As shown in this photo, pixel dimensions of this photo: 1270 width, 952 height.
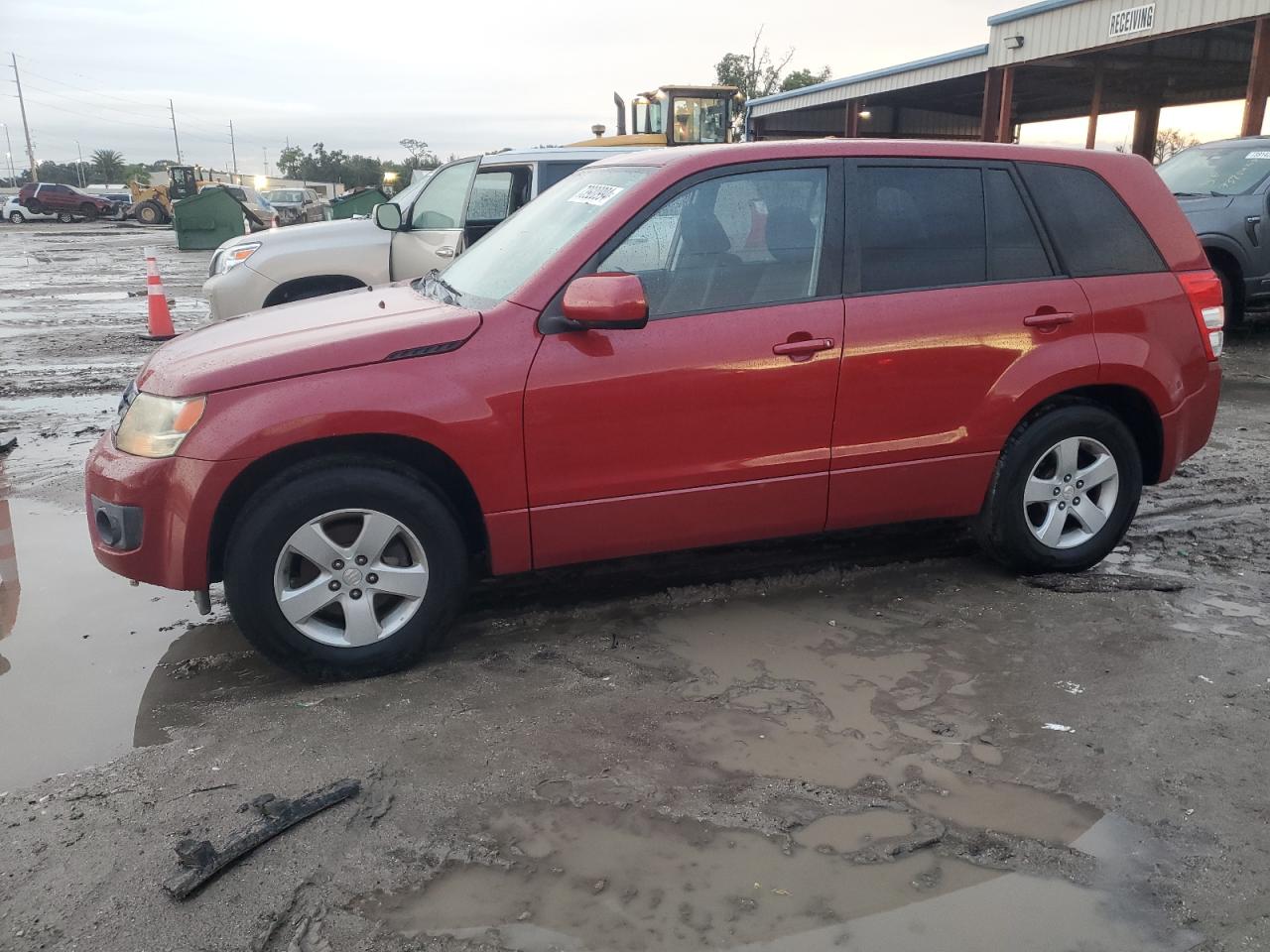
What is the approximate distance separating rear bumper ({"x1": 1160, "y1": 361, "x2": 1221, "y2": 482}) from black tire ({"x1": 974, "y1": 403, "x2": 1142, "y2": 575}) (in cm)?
14

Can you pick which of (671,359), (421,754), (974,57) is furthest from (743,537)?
(974,57)

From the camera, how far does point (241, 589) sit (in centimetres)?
338

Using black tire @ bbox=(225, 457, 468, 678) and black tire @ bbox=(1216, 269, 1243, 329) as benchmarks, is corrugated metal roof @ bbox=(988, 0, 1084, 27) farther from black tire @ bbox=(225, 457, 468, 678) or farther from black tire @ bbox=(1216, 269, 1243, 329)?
black tire @ bbox=(225, 457, 468, 678)

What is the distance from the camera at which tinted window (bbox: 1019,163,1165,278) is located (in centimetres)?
425

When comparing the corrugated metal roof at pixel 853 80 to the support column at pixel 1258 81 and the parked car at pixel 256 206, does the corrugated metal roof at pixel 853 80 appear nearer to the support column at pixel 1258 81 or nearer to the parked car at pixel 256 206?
the support column at pixel 1258 81

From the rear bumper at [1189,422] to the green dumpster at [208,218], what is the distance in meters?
25.9

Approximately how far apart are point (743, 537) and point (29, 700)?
2581mm

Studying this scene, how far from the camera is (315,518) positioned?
3.40 m

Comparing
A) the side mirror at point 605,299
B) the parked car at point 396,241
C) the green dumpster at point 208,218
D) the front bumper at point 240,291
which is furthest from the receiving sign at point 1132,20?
the green dumpster at point 208,218

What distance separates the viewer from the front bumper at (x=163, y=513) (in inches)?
131

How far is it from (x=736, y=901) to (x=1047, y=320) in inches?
107

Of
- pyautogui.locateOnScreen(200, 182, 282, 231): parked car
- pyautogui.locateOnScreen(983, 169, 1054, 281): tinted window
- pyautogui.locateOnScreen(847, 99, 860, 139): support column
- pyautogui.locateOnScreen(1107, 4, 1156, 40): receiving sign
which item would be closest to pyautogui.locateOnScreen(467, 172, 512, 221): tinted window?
pyautogui.locateOnScreen(983, 169, 1054, 281): tinted window

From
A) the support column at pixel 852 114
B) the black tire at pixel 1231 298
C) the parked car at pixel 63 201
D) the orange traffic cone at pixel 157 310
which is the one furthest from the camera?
the parked car at pixel 63 201

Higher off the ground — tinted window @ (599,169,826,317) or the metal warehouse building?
the metal warehouse building
